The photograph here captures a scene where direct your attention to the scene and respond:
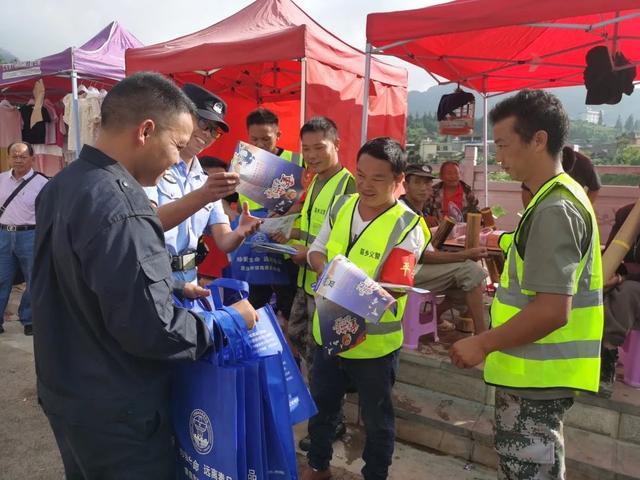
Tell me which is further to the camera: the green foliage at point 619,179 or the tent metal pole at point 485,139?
the tent metal pole at point 485,139

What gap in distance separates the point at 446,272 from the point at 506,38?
3.63m

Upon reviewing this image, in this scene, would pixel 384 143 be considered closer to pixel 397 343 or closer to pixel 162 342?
pixel 397 343

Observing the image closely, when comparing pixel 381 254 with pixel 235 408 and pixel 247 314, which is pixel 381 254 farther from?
pixel 235 408

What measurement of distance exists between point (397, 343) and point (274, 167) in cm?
127

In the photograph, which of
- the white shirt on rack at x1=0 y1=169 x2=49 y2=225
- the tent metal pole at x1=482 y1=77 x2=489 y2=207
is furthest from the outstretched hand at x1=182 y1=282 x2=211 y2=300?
the tent metal pole at x1=482 y1=77 x2=489 y2=207

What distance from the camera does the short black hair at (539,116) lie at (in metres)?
1.49

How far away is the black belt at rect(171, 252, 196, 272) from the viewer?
219 cm

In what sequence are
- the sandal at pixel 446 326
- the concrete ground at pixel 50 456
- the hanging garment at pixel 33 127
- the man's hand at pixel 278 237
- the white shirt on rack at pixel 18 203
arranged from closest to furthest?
1. the concrete ground at pixel 50 456
2. the man's hand at pixel 278 237
3. the sandal at pixel 446 326
4. the white shirt on rack at pixel 18 203
5. the hanging garment at pixel 33 127

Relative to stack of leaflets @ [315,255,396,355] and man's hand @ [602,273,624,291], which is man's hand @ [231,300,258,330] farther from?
man's hand @ [602,273,624,291]

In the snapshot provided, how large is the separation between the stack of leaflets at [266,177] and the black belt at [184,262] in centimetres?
57

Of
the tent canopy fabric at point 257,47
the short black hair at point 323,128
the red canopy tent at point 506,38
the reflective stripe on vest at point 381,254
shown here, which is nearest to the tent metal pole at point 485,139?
the red canopy tent at point 506,38

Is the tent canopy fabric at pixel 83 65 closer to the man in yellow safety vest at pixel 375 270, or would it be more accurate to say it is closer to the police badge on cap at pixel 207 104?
the police badge on cap at pixel 207 104

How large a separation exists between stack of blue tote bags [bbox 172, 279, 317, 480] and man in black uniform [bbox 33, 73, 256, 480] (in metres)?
0.08

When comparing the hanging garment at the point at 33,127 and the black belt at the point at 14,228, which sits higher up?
the hanging garment at the point at 33,127
